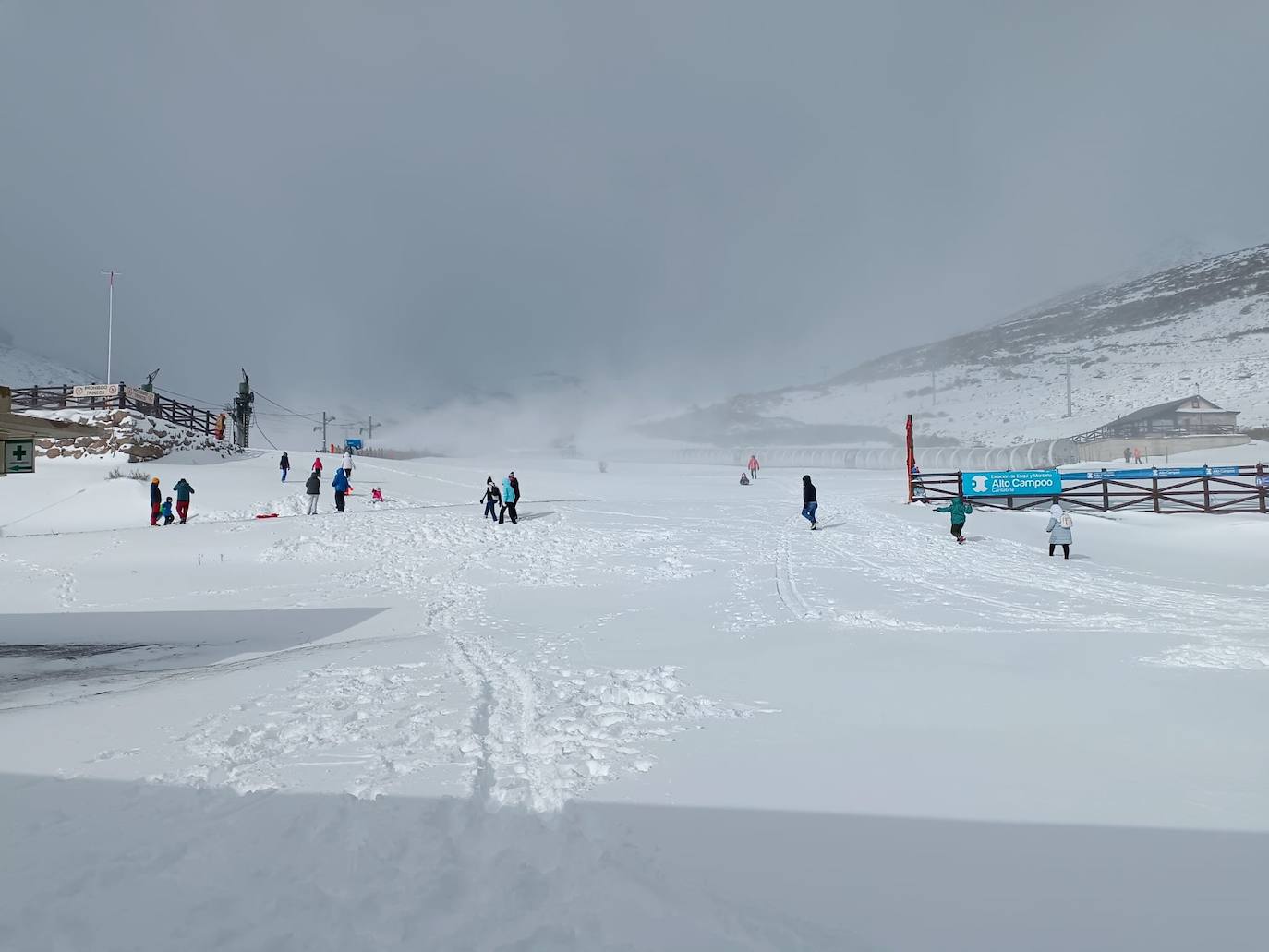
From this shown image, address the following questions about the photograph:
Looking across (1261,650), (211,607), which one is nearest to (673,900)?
(1261,650)

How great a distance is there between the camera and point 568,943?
248 cm

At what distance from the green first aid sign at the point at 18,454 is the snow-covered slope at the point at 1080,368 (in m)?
89.9

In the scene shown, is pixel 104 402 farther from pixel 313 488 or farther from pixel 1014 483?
pixel 1014 483

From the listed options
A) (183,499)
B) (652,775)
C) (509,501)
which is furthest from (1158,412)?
(183,499)

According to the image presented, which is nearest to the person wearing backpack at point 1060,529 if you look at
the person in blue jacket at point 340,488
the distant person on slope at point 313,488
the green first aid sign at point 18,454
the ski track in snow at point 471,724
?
the ski track in snow at point 471,724

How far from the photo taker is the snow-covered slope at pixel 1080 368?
92.3 m

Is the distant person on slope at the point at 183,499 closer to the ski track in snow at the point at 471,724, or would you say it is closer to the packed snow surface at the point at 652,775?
the packed snow surface at the point at 652,775

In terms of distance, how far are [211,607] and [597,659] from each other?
9367 mm

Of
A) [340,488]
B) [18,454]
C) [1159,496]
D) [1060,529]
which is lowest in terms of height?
→ [1060,529]

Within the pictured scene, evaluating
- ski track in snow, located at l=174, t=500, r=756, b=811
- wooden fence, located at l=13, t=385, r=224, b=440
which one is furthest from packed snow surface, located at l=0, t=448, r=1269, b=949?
wooden fence, located at l=13, t=385, r=224, b=440

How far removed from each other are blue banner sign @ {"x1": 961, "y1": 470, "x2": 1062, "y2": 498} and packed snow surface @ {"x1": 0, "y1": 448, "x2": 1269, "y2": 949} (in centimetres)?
1358

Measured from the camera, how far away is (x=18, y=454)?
42.9 ft

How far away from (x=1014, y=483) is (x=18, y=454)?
97.1 ft

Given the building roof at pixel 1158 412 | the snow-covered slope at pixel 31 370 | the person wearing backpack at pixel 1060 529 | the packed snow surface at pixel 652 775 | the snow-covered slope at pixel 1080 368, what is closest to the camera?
the packed snow surface at pixel 652 775
